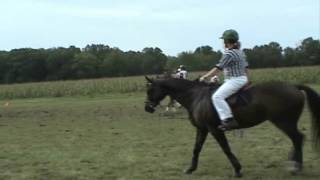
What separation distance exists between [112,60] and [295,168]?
94572mm

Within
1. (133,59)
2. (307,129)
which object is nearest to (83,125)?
(307,129)

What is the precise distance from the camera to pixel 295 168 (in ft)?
34.2

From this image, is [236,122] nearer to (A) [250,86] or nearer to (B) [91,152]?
(A) [250,86]

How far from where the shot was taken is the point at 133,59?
102 m

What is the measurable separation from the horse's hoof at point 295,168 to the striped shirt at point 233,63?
69.8 inches

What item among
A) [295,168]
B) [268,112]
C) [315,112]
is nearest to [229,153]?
[268,112]

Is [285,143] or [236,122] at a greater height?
[236,122]

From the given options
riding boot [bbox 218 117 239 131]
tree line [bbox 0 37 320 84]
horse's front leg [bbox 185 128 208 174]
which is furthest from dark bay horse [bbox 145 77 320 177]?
tree line [bbox 0 37 320 84]

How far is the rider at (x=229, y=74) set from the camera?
10.3 m

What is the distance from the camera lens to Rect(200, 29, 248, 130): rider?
10297mm

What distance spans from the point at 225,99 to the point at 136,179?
2.04 meters

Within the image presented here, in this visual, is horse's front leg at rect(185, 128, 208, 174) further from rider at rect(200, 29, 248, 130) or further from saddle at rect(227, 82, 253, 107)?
saddle at rect(227, 82, 253, 107)

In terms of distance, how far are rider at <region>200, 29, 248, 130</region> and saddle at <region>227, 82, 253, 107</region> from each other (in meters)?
0.07

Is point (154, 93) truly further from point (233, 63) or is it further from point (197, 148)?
point (233, 63)
